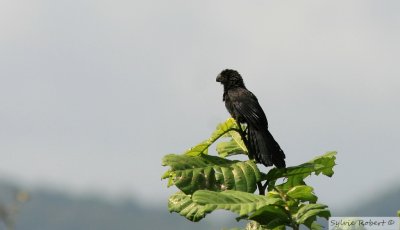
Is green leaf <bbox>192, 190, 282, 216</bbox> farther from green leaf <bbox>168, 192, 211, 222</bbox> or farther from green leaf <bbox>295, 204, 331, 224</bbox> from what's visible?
green leaf <bbox>295, 204, 331, 224</bbox>

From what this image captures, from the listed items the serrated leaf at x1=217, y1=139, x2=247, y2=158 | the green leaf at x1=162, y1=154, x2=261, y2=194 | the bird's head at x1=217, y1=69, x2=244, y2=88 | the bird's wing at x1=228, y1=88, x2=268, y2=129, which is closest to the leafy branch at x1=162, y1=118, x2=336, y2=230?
the green leaf at x1=162, y1=154, x2=261, y2=194

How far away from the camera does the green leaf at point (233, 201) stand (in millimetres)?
4617

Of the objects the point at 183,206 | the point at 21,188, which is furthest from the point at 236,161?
the point at 21,188

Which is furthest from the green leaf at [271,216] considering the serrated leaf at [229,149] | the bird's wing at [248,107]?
the bird's wing at [248,107]

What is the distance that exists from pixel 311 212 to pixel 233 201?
0.51 m

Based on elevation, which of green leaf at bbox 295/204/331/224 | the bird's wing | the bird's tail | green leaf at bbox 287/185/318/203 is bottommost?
green leaf at bbox 295/204/331/224

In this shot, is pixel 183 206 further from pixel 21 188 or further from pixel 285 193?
pixel 21 188

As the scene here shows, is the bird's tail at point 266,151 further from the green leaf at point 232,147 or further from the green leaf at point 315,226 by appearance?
the green leaf at point 315,226

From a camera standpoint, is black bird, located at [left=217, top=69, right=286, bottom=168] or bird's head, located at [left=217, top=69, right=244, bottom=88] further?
bird's head, located at [left=217, top=69, right=244, bottom=88]

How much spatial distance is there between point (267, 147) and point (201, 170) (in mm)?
1280

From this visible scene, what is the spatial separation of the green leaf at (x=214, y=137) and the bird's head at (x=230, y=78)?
2555 millimetres

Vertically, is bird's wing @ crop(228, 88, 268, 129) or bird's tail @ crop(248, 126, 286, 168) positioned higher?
bird's wing @ crop(228, 88, 268, 129)

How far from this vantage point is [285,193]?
5469mm

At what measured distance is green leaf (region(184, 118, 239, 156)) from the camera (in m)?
6.39
